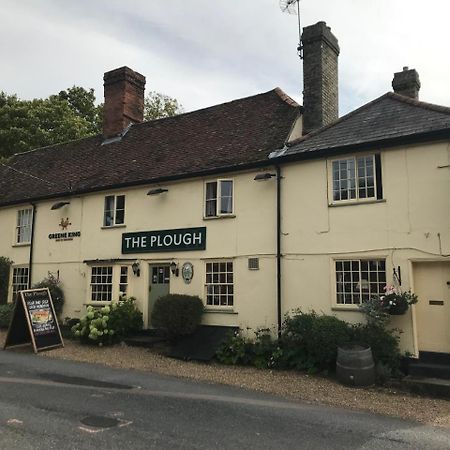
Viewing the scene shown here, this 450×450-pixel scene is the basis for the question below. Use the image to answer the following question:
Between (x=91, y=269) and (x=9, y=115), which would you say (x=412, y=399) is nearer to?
(x=91, y=269)

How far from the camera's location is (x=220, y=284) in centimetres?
1322

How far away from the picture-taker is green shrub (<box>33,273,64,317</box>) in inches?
635

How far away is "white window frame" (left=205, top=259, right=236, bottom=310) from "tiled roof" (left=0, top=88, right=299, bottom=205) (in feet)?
9.00

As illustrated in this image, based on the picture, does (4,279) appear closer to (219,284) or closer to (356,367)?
(219,284)

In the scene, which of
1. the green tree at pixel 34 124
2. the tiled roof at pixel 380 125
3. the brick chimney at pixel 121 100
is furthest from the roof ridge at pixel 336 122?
the green tree at pixel 34 124

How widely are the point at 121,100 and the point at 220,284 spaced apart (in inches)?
400

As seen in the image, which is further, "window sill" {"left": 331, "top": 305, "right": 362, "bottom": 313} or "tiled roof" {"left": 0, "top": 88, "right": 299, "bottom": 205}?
"tiled roof" {"left": 0, "top": 88, "right": 299, "bottom": 205}

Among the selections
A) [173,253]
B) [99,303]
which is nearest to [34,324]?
[99,303]

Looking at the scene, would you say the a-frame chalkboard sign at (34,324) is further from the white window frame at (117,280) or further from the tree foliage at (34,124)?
the tree foliage at (34,124)

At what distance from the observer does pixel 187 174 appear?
14039 millimetres

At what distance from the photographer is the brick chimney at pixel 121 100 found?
766 inches

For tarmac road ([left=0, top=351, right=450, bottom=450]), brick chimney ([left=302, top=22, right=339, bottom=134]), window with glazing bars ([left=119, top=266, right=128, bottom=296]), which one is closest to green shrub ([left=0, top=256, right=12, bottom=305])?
window with glazing bars ([left=119, top=266, right=128, bottom=296])

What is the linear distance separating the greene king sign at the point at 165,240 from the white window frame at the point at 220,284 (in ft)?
2.38

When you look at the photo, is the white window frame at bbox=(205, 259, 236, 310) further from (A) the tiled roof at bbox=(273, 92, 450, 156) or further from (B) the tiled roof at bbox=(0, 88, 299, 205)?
Result: (A) the tiled roof at bbox=(273, 92, 450, 156)
